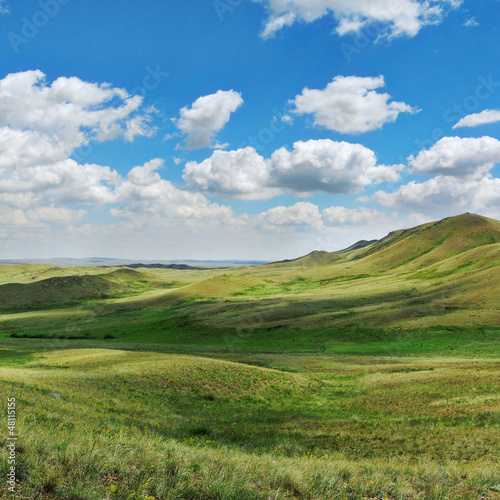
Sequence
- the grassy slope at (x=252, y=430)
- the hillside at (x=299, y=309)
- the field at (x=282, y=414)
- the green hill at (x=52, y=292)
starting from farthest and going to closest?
the green hill at (x=52, y=292) → the hillside at (x=299, y=309) → the field at (x=282, y=414) → the grassy slope at (x=252, y=430)

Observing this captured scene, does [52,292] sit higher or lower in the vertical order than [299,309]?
higher

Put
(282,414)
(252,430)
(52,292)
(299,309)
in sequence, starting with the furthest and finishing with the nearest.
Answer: (52,292), (299,309), (282,414), (252,430)

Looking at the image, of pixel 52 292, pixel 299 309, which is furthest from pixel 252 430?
pixel 52 292

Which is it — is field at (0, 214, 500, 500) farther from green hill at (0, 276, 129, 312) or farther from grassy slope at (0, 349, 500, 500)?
green hill at (0, 276, 129, 312)

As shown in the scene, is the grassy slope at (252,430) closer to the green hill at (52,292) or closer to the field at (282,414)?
the field at (282,414)

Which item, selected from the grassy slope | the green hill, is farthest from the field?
the green hill

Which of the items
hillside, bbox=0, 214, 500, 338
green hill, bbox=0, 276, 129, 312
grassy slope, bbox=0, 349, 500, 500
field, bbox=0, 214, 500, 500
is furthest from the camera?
green hill, bbox=0, 276, 129, 312

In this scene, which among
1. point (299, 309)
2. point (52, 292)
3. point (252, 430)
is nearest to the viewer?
point (252, 430)

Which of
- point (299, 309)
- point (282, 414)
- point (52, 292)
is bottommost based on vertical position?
point (299, 309)

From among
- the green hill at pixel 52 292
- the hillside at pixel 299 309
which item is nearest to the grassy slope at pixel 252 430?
the hillside at pixel 299 309

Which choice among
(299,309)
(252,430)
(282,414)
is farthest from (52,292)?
(252,430)

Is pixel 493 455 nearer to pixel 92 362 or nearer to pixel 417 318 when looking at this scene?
pixel 92 362

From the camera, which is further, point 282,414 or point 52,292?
point 52,292

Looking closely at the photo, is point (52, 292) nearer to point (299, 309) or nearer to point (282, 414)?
point (299, 309)
